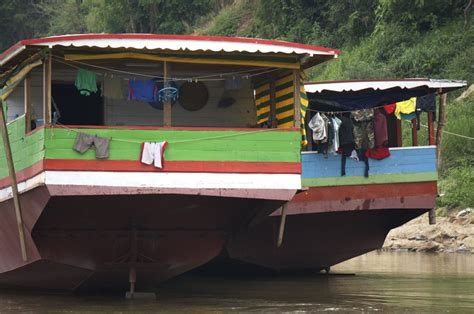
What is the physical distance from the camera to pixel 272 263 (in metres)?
18.4

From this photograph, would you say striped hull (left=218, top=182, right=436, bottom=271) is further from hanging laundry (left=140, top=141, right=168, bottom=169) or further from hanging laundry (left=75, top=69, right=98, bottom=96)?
hanging laundry (left=75, top=69, right=98, bottom=96)

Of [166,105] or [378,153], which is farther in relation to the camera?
[378,153]

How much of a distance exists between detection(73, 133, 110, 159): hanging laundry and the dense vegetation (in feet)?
41.4

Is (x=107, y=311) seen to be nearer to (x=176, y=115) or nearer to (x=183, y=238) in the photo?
(x=183, y=238)

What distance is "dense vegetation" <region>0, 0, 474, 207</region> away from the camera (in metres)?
26.2

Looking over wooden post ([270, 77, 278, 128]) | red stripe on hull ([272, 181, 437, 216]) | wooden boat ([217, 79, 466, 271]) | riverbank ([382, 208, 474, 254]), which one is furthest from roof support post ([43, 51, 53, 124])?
riverbank ([382, 208, 474, 254])

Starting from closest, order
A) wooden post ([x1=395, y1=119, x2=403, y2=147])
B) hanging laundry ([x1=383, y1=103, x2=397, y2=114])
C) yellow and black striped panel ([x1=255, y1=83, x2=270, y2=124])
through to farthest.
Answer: yellow and black striped panel ([x1=255, y1=83, x2=270, y2=124])
hanging laundry ([x1=383, y1=103, x2=397, y2=114])
wooden post ([x1=395, y1=119, x2=403, y2=147])

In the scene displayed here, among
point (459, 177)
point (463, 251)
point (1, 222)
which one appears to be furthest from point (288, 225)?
point (459, 177)

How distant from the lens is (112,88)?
47.8ft

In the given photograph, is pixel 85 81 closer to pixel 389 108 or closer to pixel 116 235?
pixel 116 235

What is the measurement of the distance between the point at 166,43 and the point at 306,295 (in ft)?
13.4

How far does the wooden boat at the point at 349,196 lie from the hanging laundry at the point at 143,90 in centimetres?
352

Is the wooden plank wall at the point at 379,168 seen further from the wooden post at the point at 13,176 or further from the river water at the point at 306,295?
the wooden post at the point at 13,176

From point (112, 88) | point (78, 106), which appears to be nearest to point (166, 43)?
point (112, 88)
